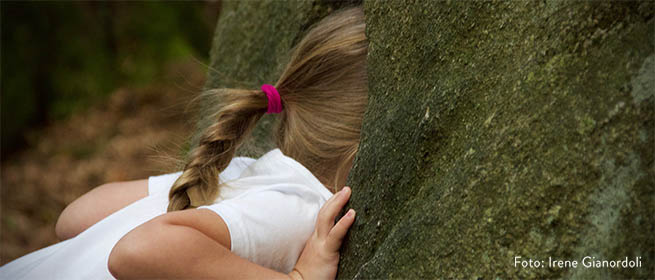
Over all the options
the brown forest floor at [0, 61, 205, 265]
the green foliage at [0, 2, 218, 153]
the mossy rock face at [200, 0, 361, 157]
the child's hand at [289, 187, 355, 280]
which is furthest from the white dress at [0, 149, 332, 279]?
the green foliage at [0, 2, 218, 153]

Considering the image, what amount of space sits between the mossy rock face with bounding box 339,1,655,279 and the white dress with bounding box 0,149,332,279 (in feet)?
0.84

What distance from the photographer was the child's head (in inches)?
82.6

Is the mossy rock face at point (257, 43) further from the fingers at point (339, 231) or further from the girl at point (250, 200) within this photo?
the fingers at point (339, 231)

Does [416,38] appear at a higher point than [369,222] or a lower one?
higher

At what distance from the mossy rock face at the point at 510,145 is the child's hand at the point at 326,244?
0.03 m

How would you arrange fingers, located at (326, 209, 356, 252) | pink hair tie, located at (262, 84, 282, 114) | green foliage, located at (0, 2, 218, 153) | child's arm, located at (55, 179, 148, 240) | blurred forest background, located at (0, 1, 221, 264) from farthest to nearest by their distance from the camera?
green foliage, located at (0, 2, 218, 153) < blurred forest background, located at (0, 1, 221, 264) < child's arm, located at (55, 179, 148, 240) < pink hair tie, located at (262, 84, 282, 114) < fingers, located at (326, 209, 356, 252)

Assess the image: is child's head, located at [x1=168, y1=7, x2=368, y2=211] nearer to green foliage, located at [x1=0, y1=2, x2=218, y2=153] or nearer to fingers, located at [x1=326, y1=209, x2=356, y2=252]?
fingers, located at [x1=326, y1=209, x2=356, y2=252]

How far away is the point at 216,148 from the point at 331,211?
629 millimetres

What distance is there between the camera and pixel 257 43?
2826 mm

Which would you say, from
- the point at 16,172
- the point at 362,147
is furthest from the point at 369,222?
the point at 16,172

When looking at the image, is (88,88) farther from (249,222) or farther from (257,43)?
(249,222)

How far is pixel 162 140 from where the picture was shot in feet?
17.5

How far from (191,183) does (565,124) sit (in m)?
1.32

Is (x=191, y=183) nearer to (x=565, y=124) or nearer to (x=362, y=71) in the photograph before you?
(x=362, y=71)
